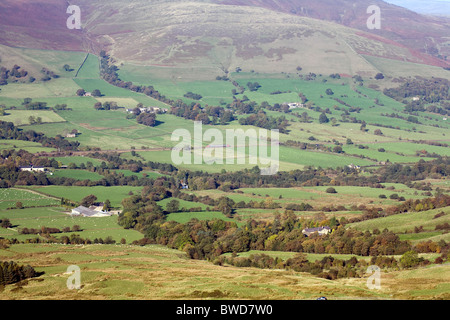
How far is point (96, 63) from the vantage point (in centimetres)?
15500

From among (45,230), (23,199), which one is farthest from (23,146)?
(45,230)

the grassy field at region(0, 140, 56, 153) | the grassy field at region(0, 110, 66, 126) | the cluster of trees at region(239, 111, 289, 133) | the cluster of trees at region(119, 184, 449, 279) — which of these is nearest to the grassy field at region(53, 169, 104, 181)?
the grassy field at region(0, 140, 56, 153)

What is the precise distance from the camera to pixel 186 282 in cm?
3975

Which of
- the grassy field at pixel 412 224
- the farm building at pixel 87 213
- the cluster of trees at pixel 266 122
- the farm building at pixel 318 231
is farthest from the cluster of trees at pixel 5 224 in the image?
the cluster of trees at pixel 266 122

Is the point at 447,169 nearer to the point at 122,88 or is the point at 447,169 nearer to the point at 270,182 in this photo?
the point at 270,182

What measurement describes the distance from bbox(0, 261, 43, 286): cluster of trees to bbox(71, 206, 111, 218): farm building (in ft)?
81.0

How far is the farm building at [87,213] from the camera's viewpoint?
67575 mm

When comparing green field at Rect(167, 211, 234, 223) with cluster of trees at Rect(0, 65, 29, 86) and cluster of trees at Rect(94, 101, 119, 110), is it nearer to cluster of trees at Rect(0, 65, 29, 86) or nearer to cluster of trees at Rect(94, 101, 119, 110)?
cluster of trees at Rect(94, 101, 119, 110)

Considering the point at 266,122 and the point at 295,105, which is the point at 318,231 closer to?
the point at 266,122

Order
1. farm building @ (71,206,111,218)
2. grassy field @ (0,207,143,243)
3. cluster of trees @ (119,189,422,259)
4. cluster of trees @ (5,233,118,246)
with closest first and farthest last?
1. cluster of trees @ (119,189,422,259)
2. cluster of trees @ (5,233,118,246)
3. grassy field @ (0,207,143,243)
4. farm building @ (71,206,111,218)

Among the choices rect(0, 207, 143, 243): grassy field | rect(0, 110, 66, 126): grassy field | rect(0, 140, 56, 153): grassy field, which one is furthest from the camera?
rect(0, 110, 66, 126): grassy field

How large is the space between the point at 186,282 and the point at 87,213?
102ft

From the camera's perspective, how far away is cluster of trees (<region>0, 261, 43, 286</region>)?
A: 40.8 m

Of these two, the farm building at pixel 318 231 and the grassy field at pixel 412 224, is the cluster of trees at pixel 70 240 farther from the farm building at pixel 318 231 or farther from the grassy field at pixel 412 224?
the grassy field at pixel 412 224
